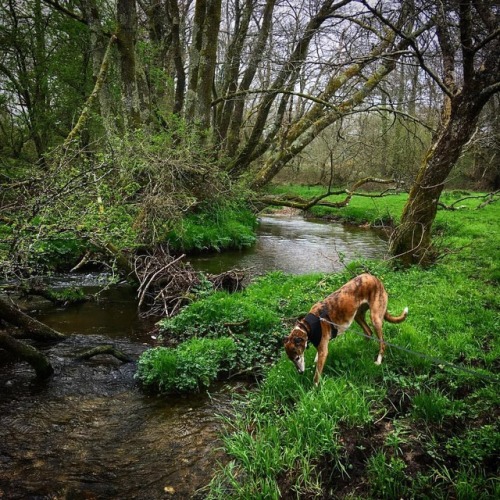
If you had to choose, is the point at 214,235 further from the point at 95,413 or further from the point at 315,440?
the point at 315,440

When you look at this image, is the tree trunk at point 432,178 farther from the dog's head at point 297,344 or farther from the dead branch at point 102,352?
the dead branch at point 102,352

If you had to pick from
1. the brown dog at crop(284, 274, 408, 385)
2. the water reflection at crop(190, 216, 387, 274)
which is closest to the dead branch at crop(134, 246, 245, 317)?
the water reflection at crop(190, 216, 387, 274)

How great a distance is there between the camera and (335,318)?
173 inches

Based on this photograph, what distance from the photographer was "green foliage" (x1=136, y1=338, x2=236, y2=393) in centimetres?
483

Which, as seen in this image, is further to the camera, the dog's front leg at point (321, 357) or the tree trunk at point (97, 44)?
the tree trunk at point (97, 44)

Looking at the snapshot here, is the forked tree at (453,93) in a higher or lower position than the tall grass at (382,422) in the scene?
higher

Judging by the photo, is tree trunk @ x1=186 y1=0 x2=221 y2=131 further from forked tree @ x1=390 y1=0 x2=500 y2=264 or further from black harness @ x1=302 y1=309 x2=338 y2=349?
black harness @ x1=302 y1=309 x2=338 y2=349

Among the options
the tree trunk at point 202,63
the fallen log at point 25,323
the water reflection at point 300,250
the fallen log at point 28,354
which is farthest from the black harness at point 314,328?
the tree trunk at point 202,63

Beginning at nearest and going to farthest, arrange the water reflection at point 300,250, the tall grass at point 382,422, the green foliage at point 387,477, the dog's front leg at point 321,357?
the green foliage at point 387,477
the tall grass at point 382,422
the dog's front leg at point 321,357
the water reflection at point 300,250

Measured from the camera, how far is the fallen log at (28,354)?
4.61 meters

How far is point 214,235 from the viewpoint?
12.2 meters

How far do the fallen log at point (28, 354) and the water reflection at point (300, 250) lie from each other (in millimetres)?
4741

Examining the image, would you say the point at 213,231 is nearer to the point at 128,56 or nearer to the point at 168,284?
the point at 168,284

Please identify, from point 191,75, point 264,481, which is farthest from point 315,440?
point 191,75
